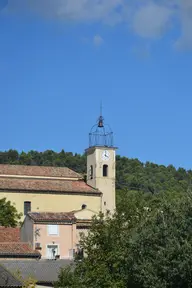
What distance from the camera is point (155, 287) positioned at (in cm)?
3647

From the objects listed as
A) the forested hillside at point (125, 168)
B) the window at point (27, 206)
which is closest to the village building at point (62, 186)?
the window at point (27, 206)

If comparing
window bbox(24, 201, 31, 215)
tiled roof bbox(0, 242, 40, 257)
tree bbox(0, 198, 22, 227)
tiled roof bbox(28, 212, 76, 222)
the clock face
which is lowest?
tiled roof bbox(0, 242, 40, 257)

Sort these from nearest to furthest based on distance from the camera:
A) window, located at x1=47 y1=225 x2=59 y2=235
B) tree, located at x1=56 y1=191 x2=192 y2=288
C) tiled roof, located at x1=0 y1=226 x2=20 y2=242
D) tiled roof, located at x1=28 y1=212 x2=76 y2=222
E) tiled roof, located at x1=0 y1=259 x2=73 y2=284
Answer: tree, located at x1=56 y1=191 x2=192 y2=288 → tiled roof, located at x1=0 y1=259 x2=73 y2=284 → tiled roof, located at x1=0 y1=226 x2=20 y2=242 → tiled roof, located at x1=28 y1=212 x2=76 y2=222 → window, located at x1=47 y1=225 x2=59 y2=235

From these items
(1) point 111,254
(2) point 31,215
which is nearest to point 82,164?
(2) point 31,215

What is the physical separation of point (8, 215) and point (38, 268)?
2064 cm

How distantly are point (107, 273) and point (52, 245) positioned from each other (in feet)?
61.4

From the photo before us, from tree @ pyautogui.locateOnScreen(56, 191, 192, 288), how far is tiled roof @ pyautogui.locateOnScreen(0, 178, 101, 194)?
24.9m

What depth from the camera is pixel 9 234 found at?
61.9m

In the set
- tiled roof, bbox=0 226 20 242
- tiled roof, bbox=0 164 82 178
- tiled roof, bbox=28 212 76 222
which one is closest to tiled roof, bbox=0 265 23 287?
tiled roof, bbox=0 226 20 242

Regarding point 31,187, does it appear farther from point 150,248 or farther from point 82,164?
point 82,164

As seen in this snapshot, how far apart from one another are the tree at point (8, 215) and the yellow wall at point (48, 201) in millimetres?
778

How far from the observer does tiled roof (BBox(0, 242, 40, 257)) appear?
176 ft

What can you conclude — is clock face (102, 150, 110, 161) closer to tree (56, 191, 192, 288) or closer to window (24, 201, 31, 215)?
window (24, 201, 31, 215)

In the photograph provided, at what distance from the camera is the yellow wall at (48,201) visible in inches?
2827
